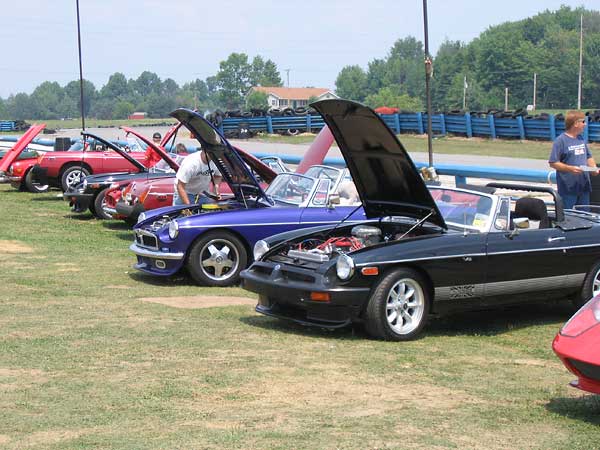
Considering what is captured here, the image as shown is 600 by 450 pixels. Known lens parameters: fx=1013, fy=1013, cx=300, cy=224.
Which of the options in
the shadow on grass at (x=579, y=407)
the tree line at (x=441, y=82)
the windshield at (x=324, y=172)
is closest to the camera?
the shadow on grass at (x=579, y=407)

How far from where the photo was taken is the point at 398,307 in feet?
27.7

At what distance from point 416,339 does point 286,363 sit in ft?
5.07

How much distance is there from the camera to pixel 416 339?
8.57 m

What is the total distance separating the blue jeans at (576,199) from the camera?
11914 mm

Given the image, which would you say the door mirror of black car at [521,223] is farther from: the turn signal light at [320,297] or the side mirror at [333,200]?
the side mirror at [333,200]

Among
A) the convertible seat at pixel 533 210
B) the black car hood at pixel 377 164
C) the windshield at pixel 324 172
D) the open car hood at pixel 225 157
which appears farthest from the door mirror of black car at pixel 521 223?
the open car hood at pixel 225 157

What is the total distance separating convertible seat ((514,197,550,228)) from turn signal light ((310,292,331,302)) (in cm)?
232

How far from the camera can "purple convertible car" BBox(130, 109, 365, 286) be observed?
37.1 ft

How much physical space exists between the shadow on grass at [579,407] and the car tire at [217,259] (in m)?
5.44

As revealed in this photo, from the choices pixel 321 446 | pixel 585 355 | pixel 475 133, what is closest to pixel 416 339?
pixel 585 355

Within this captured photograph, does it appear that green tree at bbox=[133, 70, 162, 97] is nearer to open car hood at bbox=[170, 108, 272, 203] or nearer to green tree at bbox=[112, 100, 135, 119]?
green tree at bbox=[112, 100, 135, 119]

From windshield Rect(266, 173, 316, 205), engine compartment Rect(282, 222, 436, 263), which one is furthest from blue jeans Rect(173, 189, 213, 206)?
engine compartment Rect(282, 222, 436, 263)

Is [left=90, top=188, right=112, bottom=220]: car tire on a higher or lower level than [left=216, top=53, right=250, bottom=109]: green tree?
lower

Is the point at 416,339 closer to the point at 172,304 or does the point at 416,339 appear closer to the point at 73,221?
the point at 172,304
